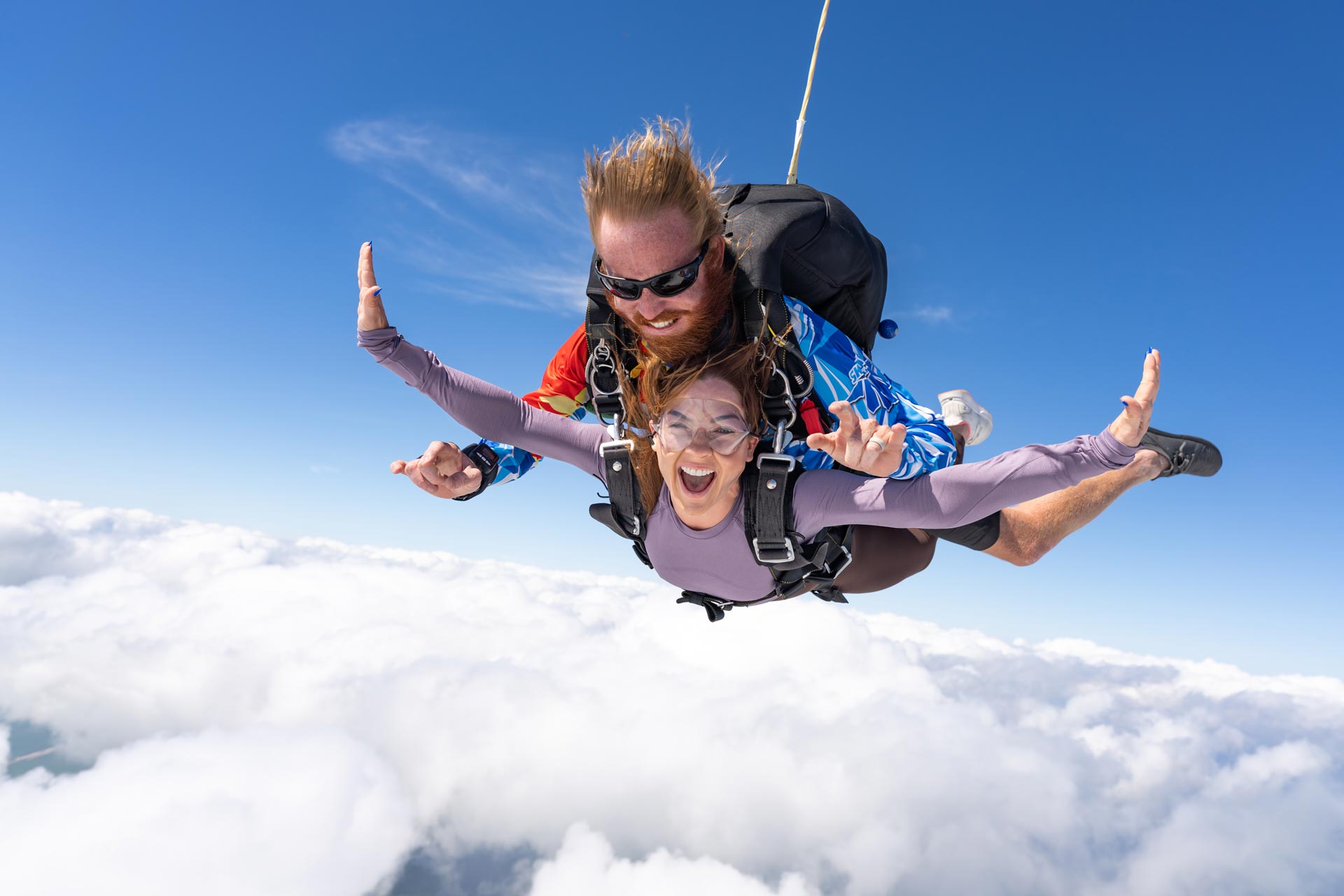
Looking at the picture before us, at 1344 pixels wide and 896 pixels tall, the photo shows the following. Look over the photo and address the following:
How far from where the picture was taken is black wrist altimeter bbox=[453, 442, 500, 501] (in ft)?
12.5

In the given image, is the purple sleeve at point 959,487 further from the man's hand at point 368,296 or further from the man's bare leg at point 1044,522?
the man's hand at point 368,296

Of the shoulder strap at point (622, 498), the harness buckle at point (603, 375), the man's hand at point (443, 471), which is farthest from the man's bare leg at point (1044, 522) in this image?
the man's hand at point (443, 471)

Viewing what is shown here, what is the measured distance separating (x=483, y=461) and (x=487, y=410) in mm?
457

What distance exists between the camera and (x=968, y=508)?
299 centimetres

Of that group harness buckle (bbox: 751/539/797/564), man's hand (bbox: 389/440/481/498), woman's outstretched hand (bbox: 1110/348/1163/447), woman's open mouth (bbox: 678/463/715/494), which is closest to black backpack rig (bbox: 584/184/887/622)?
harness buckle (bbox: 751/539/797/564)

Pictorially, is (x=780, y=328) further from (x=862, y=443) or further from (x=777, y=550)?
(x=777, y=550)

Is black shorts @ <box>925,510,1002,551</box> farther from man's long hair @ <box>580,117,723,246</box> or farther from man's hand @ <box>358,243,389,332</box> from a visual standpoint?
man's hand @ <box>358,243,389,332</box>

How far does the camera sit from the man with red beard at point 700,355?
2.99 metres

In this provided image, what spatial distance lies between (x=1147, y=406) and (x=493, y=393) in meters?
2.85

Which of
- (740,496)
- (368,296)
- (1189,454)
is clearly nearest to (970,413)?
(1189,454)

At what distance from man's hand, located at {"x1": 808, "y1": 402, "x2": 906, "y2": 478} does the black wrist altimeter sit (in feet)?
6.40

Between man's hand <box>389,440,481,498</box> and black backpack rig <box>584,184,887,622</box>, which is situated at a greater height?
black backpack rig <box>584,184,887,622</box>

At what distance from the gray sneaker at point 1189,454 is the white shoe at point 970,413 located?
60.8 inches

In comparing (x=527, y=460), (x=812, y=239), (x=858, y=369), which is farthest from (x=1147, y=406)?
(x=527, y=460)
